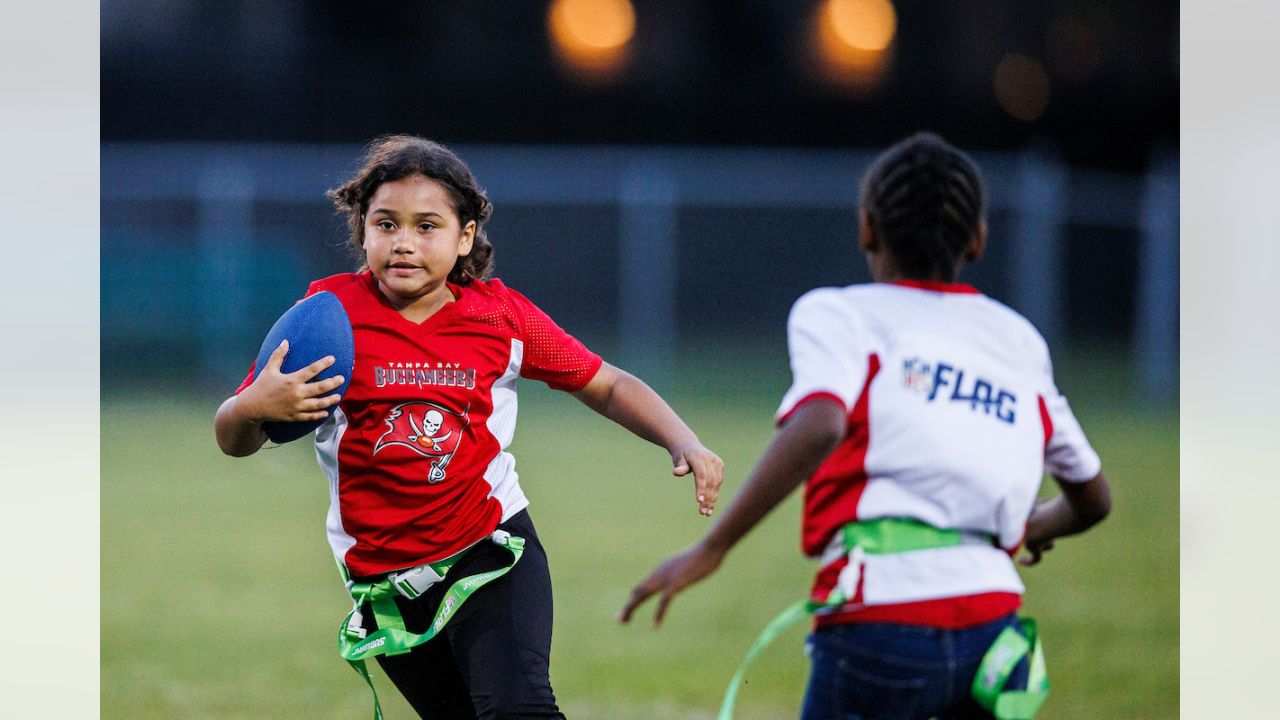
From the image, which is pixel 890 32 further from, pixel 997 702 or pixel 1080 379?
pixel 997 702

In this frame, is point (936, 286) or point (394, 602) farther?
point (394, 602)

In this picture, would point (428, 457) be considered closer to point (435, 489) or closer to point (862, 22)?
point (435, 489)

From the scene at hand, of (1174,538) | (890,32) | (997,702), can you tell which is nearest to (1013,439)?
(997,702)

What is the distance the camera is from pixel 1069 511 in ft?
8.38

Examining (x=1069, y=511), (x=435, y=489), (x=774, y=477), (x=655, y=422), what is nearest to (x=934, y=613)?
(x=774, y=477)

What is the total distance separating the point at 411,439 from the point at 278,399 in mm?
268

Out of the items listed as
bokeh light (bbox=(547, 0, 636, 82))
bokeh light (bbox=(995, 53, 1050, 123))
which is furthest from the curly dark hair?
bokeh light (bbox=(995, 53, 1050, 123))

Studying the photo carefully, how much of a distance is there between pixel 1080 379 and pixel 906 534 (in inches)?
460

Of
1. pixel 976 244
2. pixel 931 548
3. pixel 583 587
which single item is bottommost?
pixel 583 587

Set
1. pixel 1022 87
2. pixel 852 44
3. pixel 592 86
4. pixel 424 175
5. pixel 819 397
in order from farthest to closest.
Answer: pixel 852 44 < pixel 592 86 < pixel 1022 87 < pixel 424 175 < pixel 819 397

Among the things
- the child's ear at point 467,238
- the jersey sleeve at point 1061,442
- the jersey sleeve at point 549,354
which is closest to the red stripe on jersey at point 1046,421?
the jersey sleeve at point 1061,442

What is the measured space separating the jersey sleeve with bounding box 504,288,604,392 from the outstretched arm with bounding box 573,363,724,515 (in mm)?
38

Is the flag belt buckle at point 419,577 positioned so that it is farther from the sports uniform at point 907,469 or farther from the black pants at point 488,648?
the sports uniform at point 907,469
